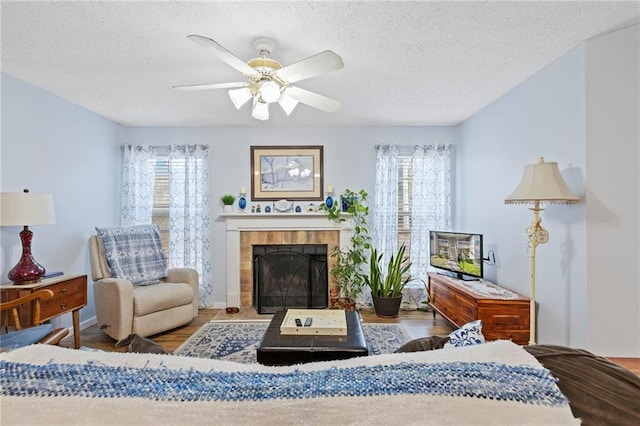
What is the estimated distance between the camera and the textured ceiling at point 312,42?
1.84m

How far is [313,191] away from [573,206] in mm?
2841

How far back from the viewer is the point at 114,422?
605 mm

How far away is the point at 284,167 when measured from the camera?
14.3 ft

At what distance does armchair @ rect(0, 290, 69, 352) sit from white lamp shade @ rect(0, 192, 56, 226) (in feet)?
2.01

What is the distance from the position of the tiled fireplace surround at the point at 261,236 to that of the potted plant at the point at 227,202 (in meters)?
0.11

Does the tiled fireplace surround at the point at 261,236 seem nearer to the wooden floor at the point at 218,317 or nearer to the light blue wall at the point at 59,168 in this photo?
the wooden floor at the point at 218,317

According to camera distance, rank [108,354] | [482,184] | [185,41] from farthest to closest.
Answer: [482,184], [185,41], [108,354]

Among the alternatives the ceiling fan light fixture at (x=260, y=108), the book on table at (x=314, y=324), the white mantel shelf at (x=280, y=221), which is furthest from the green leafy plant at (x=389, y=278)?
the ceiling fan light fixture at (x=260, y=108)

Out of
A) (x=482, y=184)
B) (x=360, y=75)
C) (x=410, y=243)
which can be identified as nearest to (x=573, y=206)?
(x=482, y=184)

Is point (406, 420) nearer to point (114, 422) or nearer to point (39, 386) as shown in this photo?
point (114, 422)

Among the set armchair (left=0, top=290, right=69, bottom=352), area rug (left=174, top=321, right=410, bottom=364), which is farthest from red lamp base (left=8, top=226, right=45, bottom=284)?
area rug (left=174, top=321, right=410, bottom=364)

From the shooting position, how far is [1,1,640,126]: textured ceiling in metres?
1.84

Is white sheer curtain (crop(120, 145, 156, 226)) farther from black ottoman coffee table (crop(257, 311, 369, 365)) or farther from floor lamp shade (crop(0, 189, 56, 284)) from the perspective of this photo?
black ottoman coffee table (crop(257, 311, 369, 365))

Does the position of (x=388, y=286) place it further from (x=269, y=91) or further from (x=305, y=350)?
(x=269, y=91)
